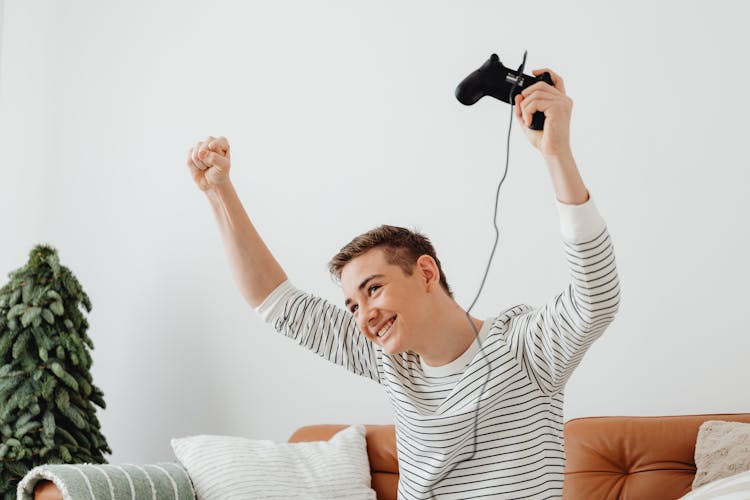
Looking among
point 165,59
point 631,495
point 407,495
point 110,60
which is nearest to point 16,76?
point 110,60

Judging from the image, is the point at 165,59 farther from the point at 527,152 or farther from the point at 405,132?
the point at 527,152

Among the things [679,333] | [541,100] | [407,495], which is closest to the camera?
[541,100]

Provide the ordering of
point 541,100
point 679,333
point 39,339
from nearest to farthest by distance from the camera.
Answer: point 541,100 < point 679,333 < point 39,339

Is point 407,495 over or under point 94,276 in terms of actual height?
under

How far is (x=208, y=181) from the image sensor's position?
1720mm

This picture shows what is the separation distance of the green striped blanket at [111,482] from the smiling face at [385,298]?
0.75 m

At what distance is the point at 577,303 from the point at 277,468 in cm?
114

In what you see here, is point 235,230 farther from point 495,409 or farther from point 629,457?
point 629,457

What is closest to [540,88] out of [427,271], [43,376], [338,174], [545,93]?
[545,93]

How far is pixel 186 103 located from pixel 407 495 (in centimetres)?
209


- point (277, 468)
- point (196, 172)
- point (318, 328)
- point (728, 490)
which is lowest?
point (728, 490)

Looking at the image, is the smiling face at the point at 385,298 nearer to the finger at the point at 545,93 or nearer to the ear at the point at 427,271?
the ear at the point at 427,271

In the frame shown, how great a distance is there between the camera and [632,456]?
1.92 meters

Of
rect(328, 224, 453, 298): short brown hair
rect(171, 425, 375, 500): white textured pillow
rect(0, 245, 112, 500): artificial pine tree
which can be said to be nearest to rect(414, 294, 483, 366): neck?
rect(328, 224, 453, 298): short brown hair
